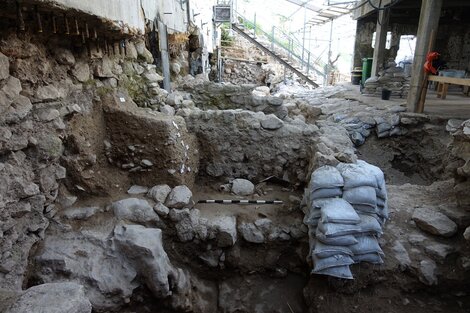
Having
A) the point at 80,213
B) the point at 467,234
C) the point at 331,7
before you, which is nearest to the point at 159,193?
the point at 80,213

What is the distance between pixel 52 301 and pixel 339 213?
216cm

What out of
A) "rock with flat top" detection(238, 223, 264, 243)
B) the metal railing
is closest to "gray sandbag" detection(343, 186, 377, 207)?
"rock with flat top" detection(238, 223, 264, 243)

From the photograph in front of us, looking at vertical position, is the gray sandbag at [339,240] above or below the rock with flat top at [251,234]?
above

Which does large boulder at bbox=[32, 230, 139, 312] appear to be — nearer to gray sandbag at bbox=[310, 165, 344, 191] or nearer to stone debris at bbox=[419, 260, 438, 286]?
gray sandbag at bbox=[310, 165, 344, 191]

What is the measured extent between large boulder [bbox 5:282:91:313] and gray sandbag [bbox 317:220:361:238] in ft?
6.18

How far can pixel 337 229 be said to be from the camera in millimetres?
2631

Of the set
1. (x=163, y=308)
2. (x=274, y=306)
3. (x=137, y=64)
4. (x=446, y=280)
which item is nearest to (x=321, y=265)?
(x=274, y=306)

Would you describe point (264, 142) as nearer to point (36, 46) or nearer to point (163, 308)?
point (163, 308)

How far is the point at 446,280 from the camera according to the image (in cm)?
273

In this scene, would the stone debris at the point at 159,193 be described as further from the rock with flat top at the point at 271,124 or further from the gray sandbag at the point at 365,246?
the gray sandbag at the point at 365,246

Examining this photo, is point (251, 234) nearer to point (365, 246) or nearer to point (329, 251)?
point (329, 251)

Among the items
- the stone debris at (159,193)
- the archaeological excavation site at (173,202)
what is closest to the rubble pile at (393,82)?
the archaeological excavation site at (173,202)

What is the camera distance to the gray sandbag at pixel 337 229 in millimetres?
2615

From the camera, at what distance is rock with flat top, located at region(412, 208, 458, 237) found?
293cm
